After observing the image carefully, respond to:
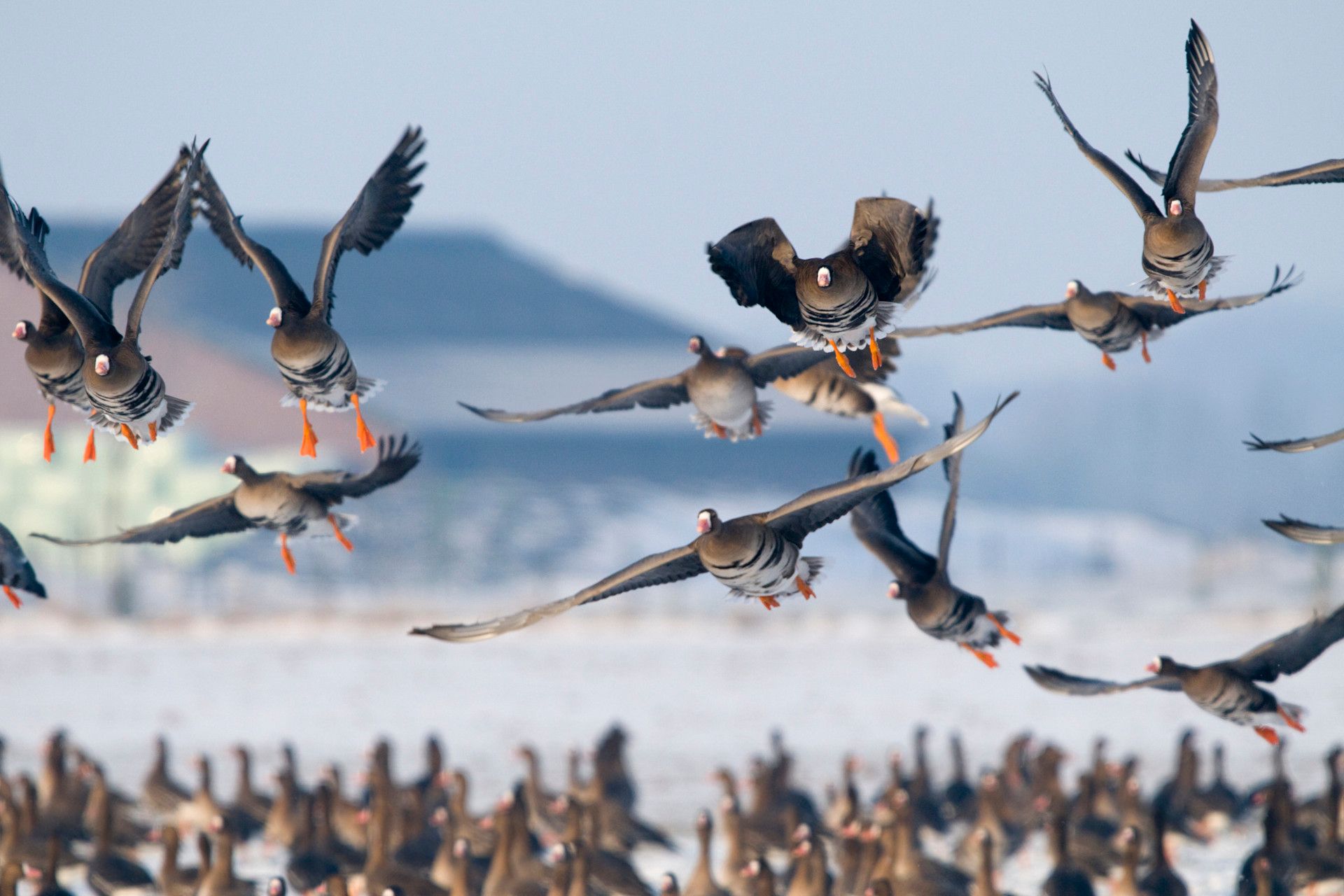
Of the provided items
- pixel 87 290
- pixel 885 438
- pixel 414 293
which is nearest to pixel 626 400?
pixel 885 438

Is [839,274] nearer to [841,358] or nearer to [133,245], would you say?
[841,358]

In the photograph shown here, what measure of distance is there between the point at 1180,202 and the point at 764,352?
9.05 feet

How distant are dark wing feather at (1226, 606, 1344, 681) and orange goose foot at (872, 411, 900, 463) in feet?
6.77

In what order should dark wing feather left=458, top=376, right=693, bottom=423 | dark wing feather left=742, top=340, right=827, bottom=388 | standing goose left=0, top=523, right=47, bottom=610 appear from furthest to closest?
dark wing feather left=742, top=340, right=827, bottom=388 → dark wing feather left=458, top=376, right=693, bottom=423 → standing goose left=0, top=523, right=47, bottom=610

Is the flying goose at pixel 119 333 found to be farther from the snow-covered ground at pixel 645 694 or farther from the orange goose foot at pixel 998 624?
the snow-covered ground at pixel 645 694

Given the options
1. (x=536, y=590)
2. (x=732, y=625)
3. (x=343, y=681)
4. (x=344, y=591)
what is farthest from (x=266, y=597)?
(x=343, y=681)

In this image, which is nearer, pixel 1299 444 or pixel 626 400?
pixel 1299 444

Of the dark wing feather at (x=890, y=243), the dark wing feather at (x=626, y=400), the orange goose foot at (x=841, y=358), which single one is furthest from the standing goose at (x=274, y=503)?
the dark wing feather at (x=890, y=243)

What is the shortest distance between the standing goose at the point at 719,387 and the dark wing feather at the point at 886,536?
2.50 ft

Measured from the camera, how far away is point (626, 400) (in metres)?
10.2

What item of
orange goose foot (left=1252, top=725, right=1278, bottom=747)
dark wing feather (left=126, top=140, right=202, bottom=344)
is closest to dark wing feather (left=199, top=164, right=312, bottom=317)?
dark wing feather (left=126, top=140, right=202, bottom=344)

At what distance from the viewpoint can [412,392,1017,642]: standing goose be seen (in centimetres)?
737

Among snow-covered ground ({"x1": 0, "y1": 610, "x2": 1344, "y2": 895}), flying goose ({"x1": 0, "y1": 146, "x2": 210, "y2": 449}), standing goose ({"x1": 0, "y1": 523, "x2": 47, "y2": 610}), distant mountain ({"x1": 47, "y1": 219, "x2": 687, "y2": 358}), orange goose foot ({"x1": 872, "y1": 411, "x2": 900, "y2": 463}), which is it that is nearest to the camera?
flying goose ({"x1": 0, "y1": 146, "x2": 210, "y2": 449})

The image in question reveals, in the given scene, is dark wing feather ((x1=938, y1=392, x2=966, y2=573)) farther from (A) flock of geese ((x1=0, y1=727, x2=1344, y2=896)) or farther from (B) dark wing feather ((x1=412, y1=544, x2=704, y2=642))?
(A) flock of geese ((x1=0, y1=727, x2=1344, y2=896))
